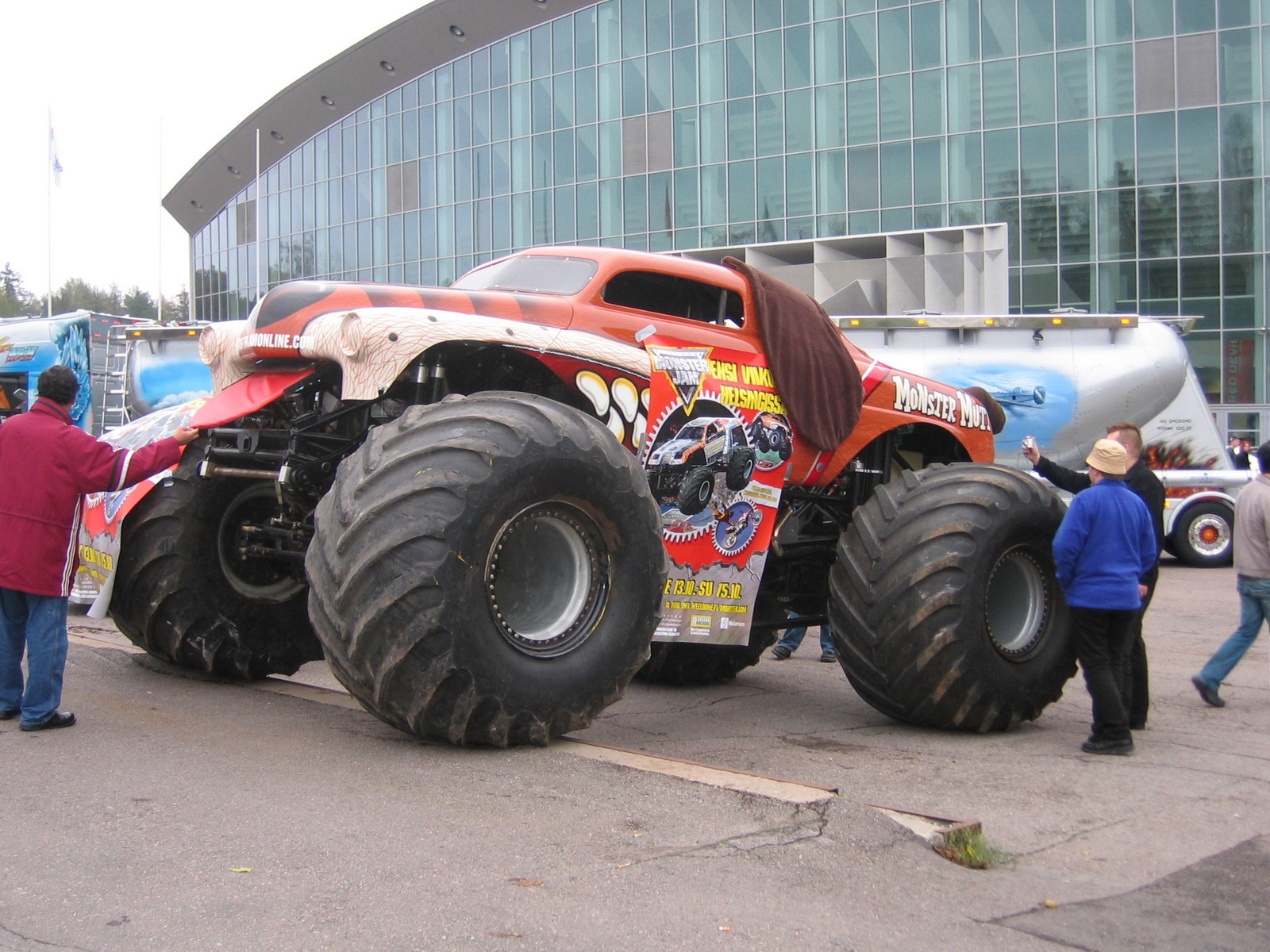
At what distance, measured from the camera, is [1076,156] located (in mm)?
33219

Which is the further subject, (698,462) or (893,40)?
(893,40)

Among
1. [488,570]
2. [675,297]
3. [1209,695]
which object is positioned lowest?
[1209,695]

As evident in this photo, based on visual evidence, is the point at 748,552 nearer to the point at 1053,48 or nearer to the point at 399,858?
the point at 399,858

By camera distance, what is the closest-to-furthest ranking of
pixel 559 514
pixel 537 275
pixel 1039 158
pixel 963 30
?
pixel 559 514 < pixel 537 275 < pixel 1039 158 < pixel 963 30

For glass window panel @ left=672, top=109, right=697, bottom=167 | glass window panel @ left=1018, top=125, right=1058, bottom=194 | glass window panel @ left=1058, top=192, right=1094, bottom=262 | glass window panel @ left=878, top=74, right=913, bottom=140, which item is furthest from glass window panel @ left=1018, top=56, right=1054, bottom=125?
glass window panel @ left=672, top=109, right=697, bottom=167

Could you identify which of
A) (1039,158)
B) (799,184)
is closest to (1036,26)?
(1039,158)

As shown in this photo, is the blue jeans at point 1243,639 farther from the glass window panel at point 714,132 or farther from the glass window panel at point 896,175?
the glass window panel at point 714,132

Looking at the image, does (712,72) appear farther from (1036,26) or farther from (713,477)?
(713,477)

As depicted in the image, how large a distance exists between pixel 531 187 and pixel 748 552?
36.6 meters

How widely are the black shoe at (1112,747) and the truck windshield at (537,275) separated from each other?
3.88 metres

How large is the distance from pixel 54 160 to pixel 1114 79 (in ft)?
99.9

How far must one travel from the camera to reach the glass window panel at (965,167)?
34000 millimetres

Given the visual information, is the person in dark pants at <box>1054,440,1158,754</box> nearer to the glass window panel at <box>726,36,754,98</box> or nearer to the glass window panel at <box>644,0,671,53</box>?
the glass window panel at <box>726,36,754,98</box>

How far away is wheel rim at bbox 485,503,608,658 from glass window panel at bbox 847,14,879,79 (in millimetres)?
32162
